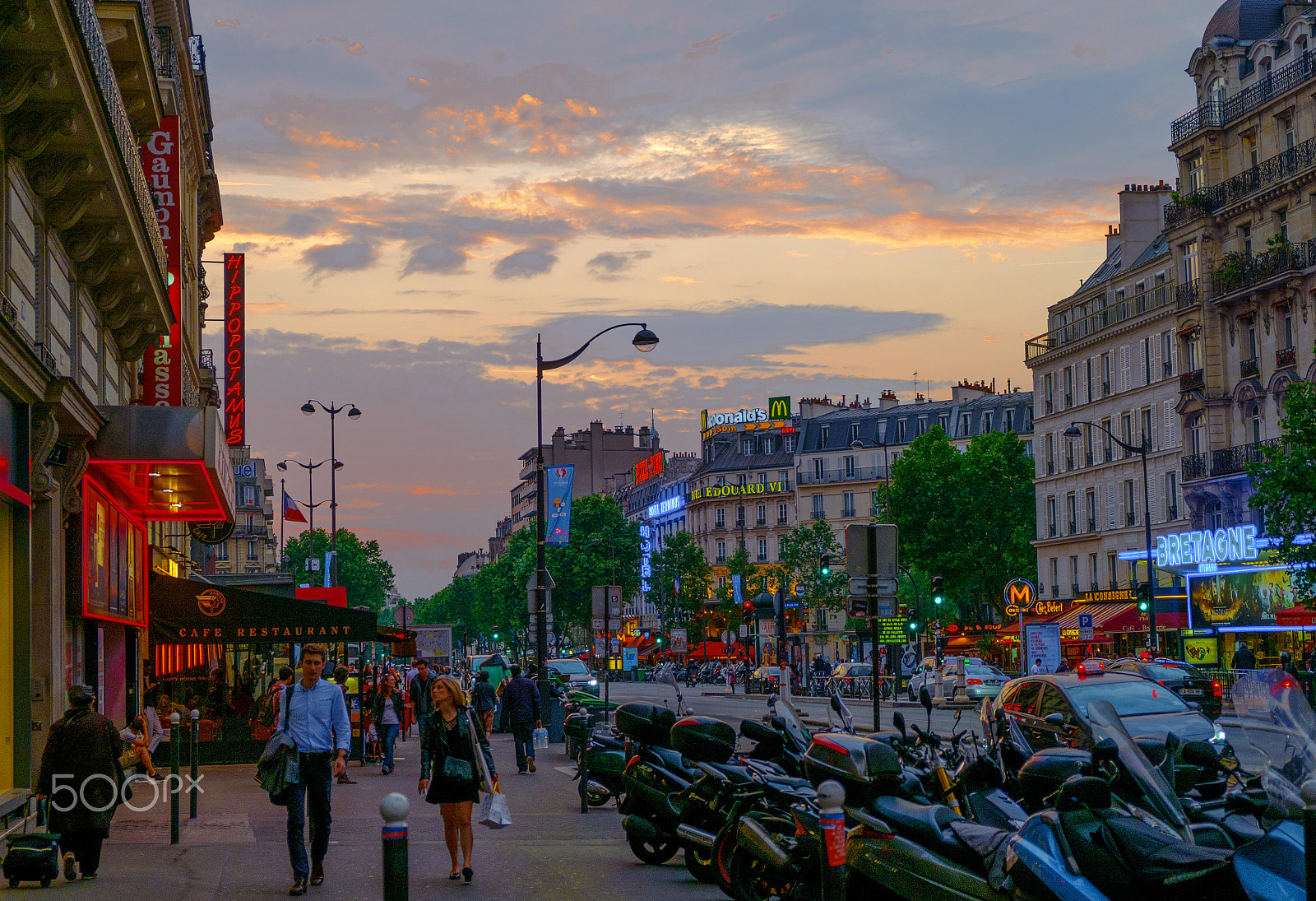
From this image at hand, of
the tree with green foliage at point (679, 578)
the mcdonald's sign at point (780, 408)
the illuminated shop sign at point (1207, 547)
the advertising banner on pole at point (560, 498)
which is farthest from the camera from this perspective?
the mcdonald's sign at point (780, 408)

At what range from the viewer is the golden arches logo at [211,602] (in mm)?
26031

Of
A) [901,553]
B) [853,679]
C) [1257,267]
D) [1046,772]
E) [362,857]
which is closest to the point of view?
[1046,772]

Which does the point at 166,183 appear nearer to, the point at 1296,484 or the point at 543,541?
the point at 543,541

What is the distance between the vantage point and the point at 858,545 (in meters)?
17.7

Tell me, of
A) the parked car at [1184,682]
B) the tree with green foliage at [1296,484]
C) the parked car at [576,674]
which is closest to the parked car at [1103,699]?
the parked car at [1184,682]

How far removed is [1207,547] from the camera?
A: 180 feet

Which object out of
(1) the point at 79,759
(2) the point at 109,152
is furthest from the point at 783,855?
(2) the point at 109,152

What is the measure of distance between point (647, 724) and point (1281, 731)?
729 cm

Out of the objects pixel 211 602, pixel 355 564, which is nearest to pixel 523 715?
pixel 211 602

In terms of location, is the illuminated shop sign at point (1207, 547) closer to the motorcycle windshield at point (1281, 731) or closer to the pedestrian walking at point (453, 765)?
the pedestrian walking at point (453, 765)

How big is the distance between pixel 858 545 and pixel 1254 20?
46.9 metres

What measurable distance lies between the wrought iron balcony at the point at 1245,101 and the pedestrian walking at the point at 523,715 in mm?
38318

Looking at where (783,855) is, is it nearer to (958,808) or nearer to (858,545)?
(958,808)

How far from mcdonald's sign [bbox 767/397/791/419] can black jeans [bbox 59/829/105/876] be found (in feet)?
402
